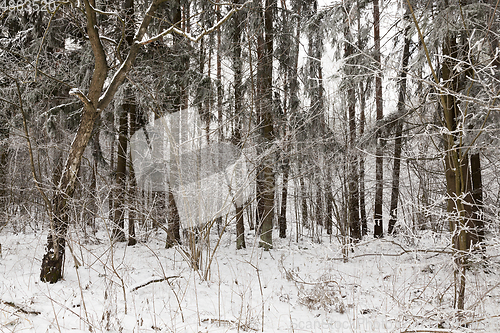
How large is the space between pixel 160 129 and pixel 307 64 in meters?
4.53

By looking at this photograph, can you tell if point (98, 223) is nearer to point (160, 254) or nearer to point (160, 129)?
point (160, 254)

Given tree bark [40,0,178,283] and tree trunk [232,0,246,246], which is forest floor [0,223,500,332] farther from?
tree trunk [232,0,246,246]

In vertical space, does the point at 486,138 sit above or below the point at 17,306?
above

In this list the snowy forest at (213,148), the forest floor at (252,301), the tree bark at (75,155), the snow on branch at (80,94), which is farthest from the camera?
the tree bark at (75,155)

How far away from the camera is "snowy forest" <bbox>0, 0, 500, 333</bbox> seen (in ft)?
12.3

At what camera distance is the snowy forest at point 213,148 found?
3734 millimetres

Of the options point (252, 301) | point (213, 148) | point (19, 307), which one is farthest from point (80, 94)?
point (252, 301)

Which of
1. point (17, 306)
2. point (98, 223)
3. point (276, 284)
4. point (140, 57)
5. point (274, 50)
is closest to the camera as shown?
point (17, 306)

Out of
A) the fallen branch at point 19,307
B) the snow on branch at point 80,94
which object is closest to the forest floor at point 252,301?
the fallen branch at point 19,307

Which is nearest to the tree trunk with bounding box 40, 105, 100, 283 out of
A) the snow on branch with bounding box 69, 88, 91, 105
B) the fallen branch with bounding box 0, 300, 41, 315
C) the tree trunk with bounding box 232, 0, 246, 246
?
the snow on branch with bounding box 69, 88, 91, 105

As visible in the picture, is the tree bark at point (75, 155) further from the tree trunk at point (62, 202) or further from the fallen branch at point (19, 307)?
the fallen branch at point (19, 307)

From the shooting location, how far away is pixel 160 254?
6.81 metres

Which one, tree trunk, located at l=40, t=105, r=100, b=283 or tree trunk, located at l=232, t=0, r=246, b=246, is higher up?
tree trunk, located at l=232, t=0, r=246, b=246

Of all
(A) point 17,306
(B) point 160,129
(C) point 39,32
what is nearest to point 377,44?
(B) point 160,129
